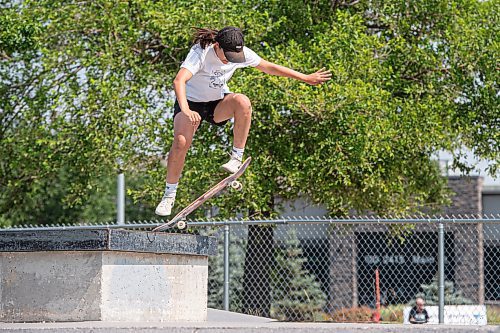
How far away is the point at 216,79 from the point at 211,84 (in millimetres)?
64

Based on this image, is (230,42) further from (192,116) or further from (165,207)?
(165,207)

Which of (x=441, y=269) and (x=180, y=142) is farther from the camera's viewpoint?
(x=441, y=269)

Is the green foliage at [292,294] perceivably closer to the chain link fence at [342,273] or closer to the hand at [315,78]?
the chain link fence at [342,273]

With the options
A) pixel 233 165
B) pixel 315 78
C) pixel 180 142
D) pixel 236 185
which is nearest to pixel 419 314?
pixel 236 185

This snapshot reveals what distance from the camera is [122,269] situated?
7652mm

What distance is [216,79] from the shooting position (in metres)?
8.27

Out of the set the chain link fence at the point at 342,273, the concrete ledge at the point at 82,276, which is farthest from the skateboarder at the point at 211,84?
the chain link fence at the point at 342,273

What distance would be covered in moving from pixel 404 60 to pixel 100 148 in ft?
20.2

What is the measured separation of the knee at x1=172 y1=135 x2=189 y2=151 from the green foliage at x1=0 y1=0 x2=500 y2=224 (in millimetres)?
7594

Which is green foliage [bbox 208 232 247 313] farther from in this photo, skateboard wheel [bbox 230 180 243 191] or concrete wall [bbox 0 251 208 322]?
concrete wall [bbox 0 251 208 322]

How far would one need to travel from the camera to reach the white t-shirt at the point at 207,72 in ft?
26.7

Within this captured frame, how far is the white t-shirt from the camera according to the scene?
8.13m

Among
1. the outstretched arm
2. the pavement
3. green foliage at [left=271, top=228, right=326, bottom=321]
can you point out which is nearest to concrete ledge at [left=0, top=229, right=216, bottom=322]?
the pavement

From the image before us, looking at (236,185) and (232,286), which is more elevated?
(236,185)
